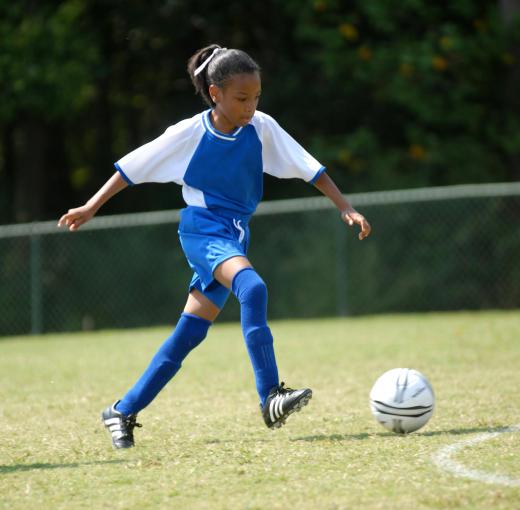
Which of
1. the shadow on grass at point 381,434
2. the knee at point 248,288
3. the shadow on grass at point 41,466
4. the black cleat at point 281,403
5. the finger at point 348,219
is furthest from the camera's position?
the finger at point 348,219

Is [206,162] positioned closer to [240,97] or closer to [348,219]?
[240,97]

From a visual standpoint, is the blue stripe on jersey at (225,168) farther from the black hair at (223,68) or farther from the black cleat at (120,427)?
the black cleat at (120,427)

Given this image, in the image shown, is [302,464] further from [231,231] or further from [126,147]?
[126,147]

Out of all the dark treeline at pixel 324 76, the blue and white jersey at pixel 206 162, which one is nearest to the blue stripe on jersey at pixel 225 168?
the blue and white jersey at pixel 206 162

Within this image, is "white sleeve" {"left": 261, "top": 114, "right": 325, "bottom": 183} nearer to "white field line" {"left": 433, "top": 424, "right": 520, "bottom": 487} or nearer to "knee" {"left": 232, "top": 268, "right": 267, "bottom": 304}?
"knee" {"left": 232, "top": 268, "right": 267, "bottom": 304}

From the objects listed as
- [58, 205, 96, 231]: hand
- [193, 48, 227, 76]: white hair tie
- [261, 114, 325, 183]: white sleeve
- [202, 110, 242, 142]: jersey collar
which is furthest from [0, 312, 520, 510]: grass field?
[193, 48, 227, 76]: white hair tie

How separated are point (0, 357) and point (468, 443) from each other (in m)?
7.54

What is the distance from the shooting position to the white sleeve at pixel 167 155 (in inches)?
200

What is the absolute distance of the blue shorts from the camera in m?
4.96

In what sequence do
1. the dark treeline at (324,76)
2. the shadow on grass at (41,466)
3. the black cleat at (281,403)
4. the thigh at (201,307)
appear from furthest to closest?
the dark treeline at (324,76)
the thigh at (201,307)
the black cleat at (281,403)
the shadow on grass at (41,466)

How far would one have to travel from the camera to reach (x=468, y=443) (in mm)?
4562

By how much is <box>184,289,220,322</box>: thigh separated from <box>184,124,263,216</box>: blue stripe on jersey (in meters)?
0.49

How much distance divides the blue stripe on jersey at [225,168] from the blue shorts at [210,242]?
0.23 feet

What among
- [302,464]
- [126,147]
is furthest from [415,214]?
[302,464]
